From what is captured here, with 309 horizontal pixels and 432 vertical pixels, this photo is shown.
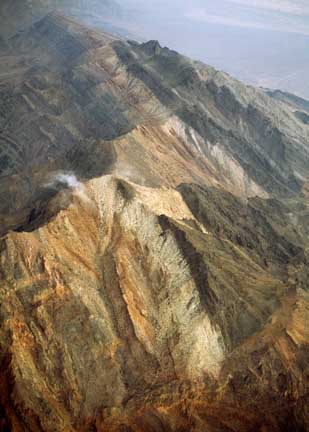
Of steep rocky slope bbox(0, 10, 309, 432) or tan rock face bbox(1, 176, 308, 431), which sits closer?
tan rock face bbox(1, 176, 308, 431)

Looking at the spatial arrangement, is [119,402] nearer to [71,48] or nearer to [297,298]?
[297,298]

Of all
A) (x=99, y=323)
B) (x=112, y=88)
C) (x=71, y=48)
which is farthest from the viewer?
(x=71, y=48)

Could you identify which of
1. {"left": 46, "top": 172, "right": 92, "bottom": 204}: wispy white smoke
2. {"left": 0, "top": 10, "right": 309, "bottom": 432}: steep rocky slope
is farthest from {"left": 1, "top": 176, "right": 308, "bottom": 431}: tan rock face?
{"left": 46, "top": 172, "right": 92, "bottom": 204}: wispy white smoke

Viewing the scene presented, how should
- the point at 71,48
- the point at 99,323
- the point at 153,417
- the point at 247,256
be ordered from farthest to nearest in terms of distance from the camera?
the point at 71,48 < the point at 247,256 < the point at 99,323 < the point at 153,417

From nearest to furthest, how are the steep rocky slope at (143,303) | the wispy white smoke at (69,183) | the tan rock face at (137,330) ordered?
the tan rock face at (137,330) → the steep rocky slope at (143,303) → the wispy white smoke at (69,183)

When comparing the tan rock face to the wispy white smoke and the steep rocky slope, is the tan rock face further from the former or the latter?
the wispy white smoke

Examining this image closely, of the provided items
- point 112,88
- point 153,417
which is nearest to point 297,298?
point 153,417

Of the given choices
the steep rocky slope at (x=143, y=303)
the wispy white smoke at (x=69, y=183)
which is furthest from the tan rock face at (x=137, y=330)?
the wispy white smoke at (x=69, y=183)

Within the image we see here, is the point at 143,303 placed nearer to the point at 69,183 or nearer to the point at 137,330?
the point at 137,330

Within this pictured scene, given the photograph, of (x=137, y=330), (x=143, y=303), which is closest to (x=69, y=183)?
(x=143, y=303)

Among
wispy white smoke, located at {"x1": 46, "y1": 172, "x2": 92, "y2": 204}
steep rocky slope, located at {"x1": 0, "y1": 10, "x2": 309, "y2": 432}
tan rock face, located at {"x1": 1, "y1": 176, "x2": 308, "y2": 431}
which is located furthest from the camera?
wispy white smoke, located at {"x1": 46, "y1": 172, "x2": 92, "y2": 204}

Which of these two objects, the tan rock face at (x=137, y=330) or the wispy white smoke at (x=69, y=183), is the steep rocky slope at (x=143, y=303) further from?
the wispy white smoke at (x=69, y=183)
